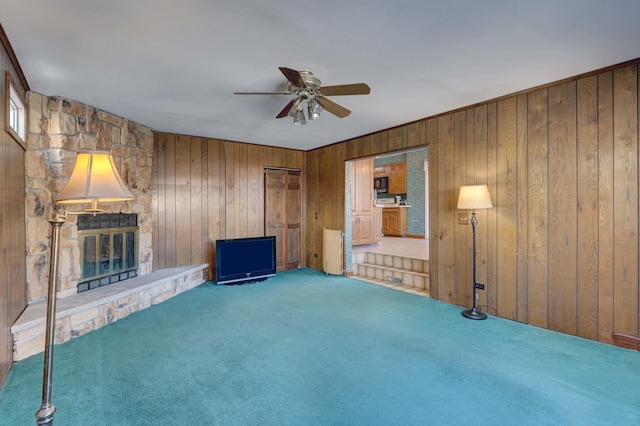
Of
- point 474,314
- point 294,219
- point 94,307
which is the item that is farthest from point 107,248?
point 474,314

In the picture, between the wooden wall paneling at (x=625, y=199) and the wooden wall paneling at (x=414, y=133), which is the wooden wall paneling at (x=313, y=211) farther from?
the wooden wall paneling at (x=625, y=199)

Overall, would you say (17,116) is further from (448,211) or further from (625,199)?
(625,199)

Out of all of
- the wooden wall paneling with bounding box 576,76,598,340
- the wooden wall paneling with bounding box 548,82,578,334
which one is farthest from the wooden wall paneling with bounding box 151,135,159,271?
the wooden wall paneling with bounding box 576,76,598,340

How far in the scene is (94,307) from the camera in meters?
3.27

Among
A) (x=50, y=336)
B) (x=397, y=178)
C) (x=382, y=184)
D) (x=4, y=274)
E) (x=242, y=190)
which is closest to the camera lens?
(x=50, y=336)

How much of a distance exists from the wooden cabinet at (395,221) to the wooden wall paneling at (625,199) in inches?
257

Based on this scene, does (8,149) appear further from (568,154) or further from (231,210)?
(568,154)

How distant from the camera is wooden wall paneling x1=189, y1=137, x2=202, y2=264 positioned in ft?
17.4

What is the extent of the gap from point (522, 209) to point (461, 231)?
744 mm

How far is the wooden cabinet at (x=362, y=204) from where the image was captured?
6.69 metres

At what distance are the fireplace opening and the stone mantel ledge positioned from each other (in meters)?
0.13

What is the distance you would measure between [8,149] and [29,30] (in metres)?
0.93

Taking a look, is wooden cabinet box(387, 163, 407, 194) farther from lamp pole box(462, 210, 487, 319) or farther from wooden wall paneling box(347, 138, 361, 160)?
lamp pole box(462, 210, 487, 319)

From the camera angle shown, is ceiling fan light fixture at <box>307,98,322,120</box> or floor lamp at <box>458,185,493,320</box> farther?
floor lamp at <box>458,185,493,320</box>
